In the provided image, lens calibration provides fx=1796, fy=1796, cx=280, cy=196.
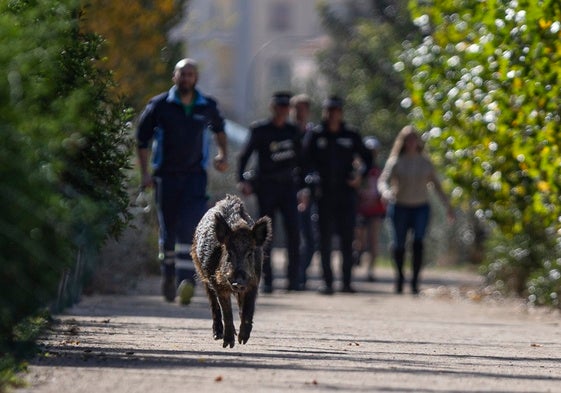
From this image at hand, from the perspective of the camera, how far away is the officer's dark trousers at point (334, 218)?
22734 millimetres

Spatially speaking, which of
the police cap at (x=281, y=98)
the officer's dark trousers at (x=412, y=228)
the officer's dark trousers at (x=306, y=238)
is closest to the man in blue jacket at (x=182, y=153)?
the police cap at (x=281, y=98)

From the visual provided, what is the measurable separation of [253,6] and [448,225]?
61214mm

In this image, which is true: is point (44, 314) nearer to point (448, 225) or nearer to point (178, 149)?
point (178, 149)

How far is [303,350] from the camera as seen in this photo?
42.0ft

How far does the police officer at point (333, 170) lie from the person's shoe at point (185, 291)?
4.92 meters

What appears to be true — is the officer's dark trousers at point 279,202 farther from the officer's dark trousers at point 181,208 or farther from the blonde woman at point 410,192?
the officer's dark trousers at point 181,208

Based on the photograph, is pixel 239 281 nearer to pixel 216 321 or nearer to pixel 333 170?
pixel 216 321

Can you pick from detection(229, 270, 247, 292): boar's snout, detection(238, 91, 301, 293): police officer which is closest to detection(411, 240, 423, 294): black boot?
detection(238, 91, 301, 293): police officer

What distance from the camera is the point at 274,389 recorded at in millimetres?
9945

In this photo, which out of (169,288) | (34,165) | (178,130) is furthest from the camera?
(169,288)

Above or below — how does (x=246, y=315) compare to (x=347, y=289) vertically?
below

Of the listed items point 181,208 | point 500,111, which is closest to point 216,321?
point 181,208

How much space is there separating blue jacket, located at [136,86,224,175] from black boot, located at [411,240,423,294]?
625 cm

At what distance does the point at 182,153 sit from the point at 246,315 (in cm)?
493
